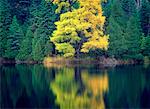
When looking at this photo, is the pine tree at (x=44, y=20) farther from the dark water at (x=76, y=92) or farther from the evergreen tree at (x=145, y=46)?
the dark water at (x=76, y=92)

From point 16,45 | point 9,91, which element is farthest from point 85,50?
point 9,91

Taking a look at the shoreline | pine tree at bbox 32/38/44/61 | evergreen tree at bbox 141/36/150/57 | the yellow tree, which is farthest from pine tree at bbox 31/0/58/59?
evergreen tree at bbox 141/36/150/57

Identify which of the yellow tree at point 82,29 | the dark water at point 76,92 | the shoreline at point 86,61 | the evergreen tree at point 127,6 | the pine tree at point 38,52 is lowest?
the dark water at point 76,92

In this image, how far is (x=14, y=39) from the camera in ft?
143

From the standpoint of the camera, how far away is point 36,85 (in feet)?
68.8

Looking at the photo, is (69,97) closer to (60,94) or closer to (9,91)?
(60,94)

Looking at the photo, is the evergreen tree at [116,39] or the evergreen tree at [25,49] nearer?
the evergreen tree at [116,39]

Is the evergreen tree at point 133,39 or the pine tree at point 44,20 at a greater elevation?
the pine tree at point 44,20

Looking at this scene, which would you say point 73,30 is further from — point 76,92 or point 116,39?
point 76,92

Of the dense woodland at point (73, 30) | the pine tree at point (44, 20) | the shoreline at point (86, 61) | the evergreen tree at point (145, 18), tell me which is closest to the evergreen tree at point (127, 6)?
the dense woodland at point (73, 30)

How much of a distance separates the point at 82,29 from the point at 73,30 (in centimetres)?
76

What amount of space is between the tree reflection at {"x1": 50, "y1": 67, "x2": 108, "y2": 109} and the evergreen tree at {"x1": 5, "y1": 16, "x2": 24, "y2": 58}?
18.1 meters

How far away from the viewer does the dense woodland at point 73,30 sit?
120ft

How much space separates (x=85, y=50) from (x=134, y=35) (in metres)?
5.54
